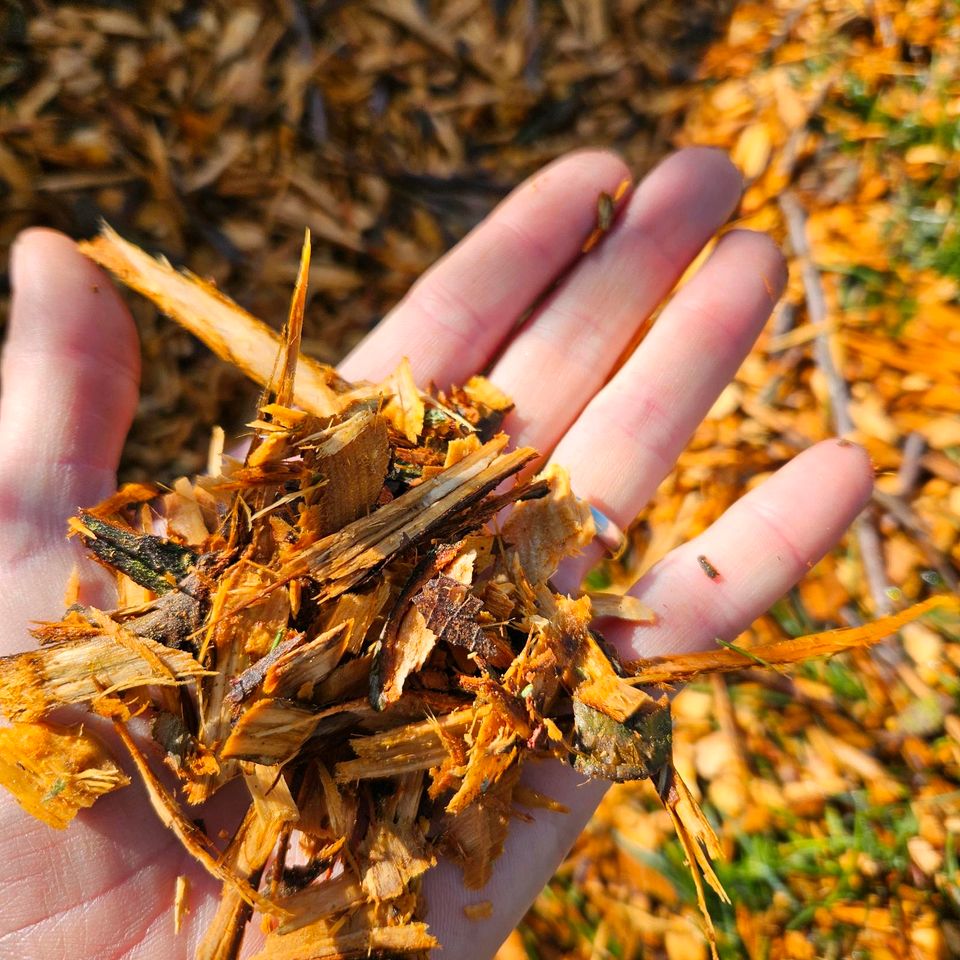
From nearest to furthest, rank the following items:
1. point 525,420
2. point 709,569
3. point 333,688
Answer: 1. point 333,688
2. point 709,569
3. point 525,420

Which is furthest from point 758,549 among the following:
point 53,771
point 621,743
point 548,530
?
point 53,771

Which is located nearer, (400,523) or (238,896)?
(238,896)

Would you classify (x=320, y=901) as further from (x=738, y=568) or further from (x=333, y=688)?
(x=738, y=568)

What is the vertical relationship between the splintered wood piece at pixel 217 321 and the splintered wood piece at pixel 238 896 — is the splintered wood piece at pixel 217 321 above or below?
above

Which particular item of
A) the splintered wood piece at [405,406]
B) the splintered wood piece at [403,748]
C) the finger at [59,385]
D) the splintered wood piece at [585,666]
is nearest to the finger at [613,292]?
the splintered wood piece at [405,406]

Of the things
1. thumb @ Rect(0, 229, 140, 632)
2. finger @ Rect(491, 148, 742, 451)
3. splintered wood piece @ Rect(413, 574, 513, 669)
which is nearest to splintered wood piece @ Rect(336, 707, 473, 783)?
splintered wood piece @ Rect(413, 574, 513, 669)

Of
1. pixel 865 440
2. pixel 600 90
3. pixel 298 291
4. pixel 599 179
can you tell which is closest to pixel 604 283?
pixel 599 179

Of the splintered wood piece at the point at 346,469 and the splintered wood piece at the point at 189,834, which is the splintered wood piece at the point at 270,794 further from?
the splintered wood piece at the point at 346,469

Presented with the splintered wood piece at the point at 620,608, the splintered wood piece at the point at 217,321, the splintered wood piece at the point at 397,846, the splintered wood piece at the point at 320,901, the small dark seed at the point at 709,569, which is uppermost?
the splintered wood piece at the point at 217,321
